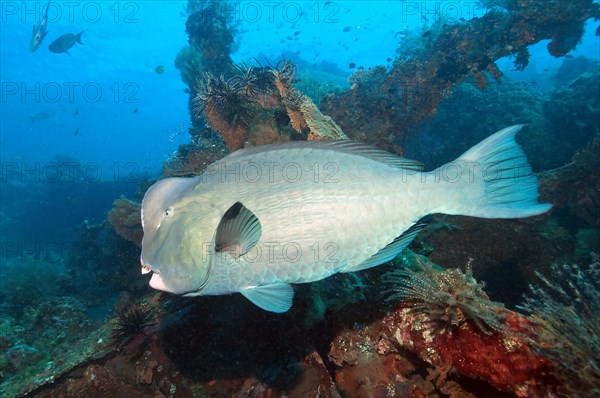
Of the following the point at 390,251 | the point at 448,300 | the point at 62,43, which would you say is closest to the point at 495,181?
the point at 390,251

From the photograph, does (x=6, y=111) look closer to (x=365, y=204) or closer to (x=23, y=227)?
(x=23, y=227)

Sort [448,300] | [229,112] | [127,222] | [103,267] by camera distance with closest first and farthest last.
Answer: [448,300] → [229,112] → [127,222] → [103,267]

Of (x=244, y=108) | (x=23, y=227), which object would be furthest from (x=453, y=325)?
(x=23, y=227)

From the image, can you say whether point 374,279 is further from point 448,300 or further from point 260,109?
point 260,109

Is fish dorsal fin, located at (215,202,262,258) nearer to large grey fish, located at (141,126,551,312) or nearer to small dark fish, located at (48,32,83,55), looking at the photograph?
large grey fish, located at (141,126,551,312)

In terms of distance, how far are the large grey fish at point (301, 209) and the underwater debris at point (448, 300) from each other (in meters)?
0.97

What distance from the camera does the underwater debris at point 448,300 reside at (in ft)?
8.45

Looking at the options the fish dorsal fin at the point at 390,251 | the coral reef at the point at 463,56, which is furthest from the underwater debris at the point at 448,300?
the coral reef at the point at 463,56

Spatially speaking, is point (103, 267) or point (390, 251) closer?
→ point (390, 251)

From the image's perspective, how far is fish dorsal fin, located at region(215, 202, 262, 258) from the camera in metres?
1.89

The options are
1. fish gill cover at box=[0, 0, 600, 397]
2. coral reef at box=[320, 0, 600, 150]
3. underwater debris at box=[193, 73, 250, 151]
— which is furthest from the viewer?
coral reef at box=[320, 0, 600, 150]

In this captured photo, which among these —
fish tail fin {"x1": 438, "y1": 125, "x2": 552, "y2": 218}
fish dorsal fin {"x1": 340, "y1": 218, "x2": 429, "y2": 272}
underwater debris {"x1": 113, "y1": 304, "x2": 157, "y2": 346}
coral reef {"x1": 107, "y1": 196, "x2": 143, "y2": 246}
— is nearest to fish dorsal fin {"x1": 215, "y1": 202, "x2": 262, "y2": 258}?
fish dorsal fin {"x1": 340, "y1": 218, "x2": 429, "y2": 272}

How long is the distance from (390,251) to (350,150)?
743 mm

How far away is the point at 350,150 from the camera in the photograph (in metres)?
2.21
